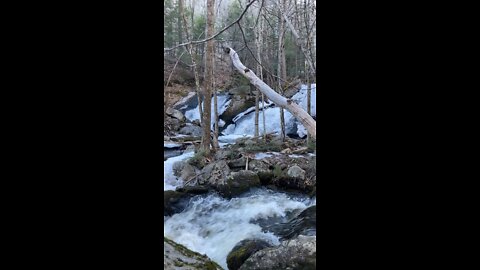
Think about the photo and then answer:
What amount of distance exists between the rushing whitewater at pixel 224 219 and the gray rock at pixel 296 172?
0.45m

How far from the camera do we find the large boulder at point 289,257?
130 inches

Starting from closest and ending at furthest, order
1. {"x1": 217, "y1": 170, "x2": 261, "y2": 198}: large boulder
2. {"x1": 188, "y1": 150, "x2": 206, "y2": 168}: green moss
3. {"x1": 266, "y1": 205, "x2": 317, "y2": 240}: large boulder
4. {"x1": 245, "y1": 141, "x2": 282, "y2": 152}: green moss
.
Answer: {"x1": 266, "y1": 205, "x2": 317, "y2": 240}: large boulder
{"x1": 217, "y1": 170, "x2": 261, "y2": 198}: large boulder
{"x1": 188, "y1": 150, "x2": 206, "y2": 168}: green moss
{"x1": 245, "y1": 141, "x2": 282, "y2": 152}: green moss

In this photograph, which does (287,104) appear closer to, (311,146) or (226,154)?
(226,154)

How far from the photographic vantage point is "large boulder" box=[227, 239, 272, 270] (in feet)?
14.0

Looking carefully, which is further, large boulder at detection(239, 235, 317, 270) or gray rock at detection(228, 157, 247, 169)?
gray rock at detection(228, 157, 247, 169)

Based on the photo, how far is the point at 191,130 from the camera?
480 inches

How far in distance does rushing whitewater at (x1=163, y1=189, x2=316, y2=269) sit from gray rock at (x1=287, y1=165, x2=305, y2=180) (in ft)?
1.48

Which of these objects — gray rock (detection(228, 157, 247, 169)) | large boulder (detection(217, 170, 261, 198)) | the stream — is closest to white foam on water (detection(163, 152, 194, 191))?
the stream

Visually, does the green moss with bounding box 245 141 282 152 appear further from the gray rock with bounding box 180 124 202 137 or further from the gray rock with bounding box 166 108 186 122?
the gray rock with bounding box 166 108 186 122

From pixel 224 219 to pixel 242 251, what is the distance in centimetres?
139
